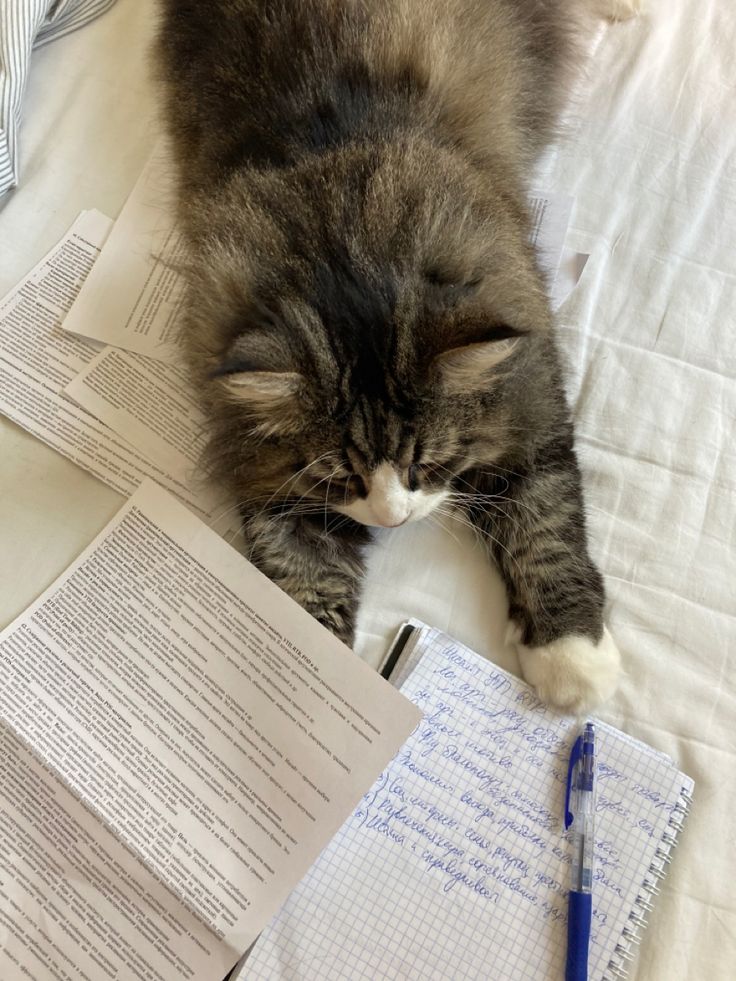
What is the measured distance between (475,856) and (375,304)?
672 millimetres

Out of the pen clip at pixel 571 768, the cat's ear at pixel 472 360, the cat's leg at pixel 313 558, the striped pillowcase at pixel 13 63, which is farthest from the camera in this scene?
the striped pillowcase at pixel 13 63

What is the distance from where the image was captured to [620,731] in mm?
975

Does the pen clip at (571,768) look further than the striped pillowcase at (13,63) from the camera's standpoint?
No

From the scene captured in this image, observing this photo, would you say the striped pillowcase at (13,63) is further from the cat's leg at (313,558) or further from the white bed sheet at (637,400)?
the cat's leg at (313,558)

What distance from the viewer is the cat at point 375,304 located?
86cm

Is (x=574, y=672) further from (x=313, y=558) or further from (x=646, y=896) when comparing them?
(x=313, y=558)

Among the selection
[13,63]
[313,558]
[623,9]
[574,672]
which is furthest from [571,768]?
[13,63]

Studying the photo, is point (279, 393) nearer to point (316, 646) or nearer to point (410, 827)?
point (316, 646)

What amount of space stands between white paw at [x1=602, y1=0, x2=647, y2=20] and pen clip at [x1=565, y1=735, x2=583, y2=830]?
1214mm

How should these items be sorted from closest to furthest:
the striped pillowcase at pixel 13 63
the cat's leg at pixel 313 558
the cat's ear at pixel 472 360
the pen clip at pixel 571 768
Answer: the cat's ear at pixel 472 360
the pen clip at pixel 571 768
the cat's leg at pixel 313 558
the striped pillowcase at pixel 13 63

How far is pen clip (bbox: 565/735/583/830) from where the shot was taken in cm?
93

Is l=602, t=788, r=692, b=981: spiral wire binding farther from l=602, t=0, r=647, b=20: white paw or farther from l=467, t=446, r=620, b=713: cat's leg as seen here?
l=602, t=0, r=647, b=20: white paw

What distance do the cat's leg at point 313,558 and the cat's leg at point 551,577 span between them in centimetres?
19

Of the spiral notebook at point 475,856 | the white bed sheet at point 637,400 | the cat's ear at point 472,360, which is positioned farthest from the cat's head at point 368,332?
the spiral notebook at point 475,856
